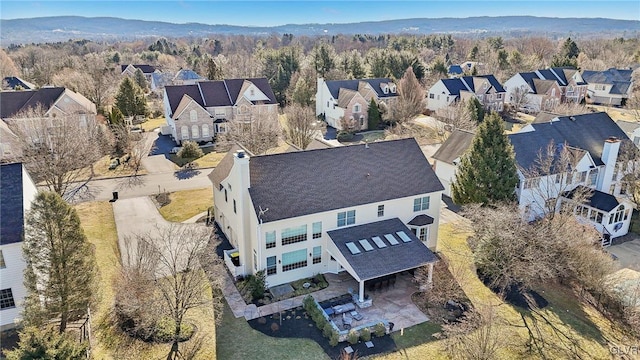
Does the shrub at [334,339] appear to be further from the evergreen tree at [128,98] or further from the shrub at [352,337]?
the evergreen tree at [128,98]

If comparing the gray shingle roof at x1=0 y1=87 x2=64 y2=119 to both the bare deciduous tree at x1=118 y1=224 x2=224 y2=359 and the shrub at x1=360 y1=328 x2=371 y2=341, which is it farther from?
the shrub at x1=360 y1=328 x2=371 y2=341

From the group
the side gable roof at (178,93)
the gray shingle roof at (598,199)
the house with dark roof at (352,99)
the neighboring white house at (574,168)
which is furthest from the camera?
the house with dark roof at (352,99)

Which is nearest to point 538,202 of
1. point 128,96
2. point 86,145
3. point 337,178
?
point 337,178

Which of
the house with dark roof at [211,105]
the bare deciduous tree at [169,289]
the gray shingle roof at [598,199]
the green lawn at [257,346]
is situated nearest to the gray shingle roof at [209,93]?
the house with dark roof at [211,105]

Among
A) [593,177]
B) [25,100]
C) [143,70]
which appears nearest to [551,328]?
[593,177]

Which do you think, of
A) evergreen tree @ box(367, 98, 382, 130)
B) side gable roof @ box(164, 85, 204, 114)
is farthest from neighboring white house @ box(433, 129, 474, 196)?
side gable roof @ box(164, 85, 204, 114)

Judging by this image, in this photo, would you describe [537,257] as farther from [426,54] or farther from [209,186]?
[426,54]

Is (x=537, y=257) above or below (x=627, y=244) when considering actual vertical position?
above
